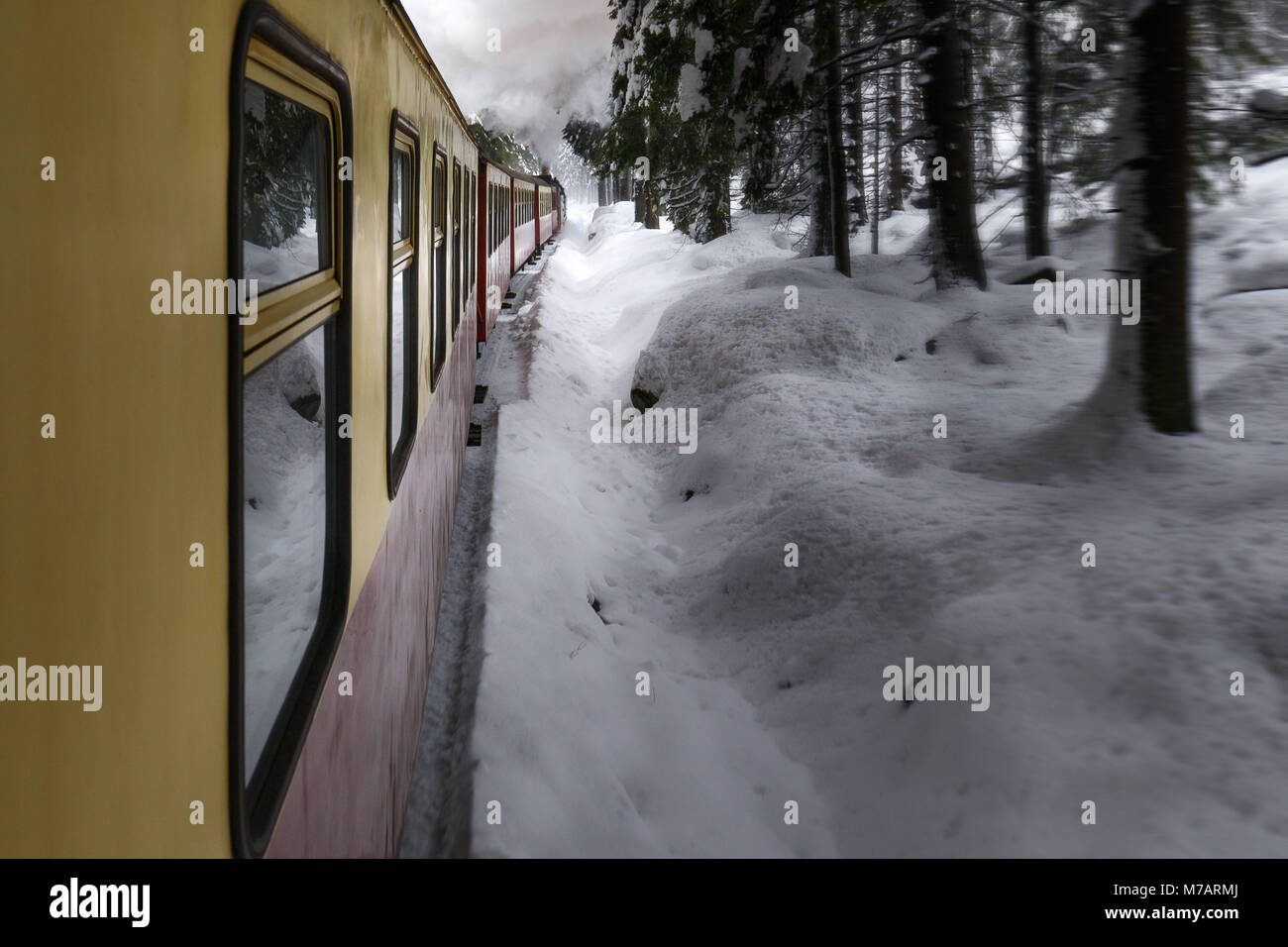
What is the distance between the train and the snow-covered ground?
6.34 ft

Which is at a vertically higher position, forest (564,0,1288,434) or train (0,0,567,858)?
forest (564,0,1288,434)

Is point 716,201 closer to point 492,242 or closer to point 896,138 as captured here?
point 896,138

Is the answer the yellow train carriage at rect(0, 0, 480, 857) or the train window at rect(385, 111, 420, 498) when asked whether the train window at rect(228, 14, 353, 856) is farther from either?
the train window at rect(385, 111, 420, 498)

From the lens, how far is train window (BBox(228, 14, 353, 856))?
1.17 metres

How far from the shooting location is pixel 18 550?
69 cm

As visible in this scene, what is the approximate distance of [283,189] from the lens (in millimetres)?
1765

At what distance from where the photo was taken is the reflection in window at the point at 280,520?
1510 millimetres

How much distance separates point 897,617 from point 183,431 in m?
4.46

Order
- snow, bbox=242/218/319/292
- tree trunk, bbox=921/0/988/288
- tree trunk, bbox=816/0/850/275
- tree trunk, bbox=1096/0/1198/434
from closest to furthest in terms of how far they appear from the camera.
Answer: snow, bbox=242/218/319/292 < tree trunk, bbox=1096/0/1198/434 < tree trunk, bbox=921/0/988/288 < tree trunk, bbox=816/0/850/275

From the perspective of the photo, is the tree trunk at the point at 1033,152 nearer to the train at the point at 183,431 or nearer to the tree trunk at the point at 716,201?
the tree trunk at the point at 716,201

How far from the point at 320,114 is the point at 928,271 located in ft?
41.9

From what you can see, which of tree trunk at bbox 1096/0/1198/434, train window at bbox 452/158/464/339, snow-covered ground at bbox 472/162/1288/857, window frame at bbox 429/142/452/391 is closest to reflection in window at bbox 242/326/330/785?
snow-covered ground at bbox 472/162/1288/857

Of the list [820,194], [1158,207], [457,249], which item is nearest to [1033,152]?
[820,194]

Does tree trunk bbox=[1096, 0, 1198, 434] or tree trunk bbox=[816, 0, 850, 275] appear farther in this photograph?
tree trunk bbox=[816, 0, 850, 275]
